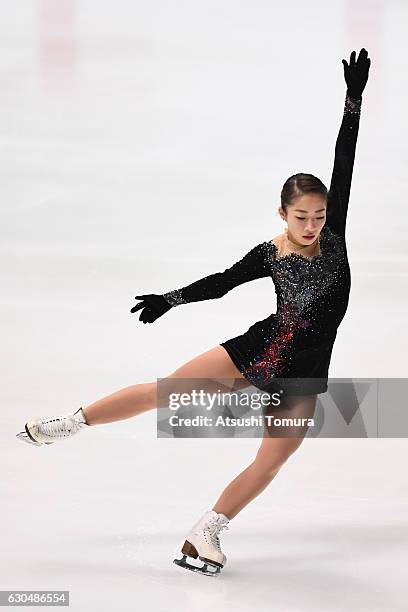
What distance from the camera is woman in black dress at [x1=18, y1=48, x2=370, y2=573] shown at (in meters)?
4.50

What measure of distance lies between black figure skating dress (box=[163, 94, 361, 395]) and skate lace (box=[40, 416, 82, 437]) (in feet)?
2.00

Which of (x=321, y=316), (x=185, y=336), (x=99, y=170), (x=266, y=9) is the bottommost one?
(x=321, y=316)

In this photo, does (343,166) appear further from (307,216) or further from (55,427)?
(55,427)

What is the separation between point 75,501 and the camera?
5.05m

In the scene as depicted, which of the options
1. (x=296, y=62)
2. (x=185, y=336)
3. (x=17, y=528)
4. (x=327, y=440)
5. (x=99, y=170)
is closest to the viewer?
(x=17, y=528)

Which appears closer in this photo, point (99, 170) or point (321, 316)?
point (321, 316)

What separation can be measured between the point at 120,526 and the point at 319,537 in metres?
0.73

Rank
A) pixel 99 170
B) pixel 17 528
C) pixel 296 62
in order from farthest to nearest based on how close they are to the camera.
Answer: pixel 296 62
pixel 99 170
pixel 17 528

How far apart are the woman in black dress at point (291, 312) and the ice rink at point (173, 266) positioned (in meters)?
0.31

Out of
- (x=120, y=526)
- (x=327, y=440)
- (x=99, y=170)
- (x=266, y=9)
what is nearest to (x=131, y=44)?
(x=266, y=9)

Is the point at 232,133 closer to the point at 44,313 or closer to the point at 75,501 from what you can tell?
the point at 44,313

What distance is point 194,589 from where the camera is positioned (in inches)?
171

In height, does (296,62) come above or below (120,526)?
above

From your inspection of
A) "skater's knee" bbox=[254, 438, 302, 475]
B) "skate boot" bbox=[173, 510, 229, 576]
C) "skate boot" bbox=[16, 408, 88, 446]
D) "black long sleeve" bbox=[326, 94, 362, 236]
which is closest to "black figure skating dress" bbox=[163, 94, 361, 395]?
"black long sleeve" bbox=[326, 94, 362, 236]
